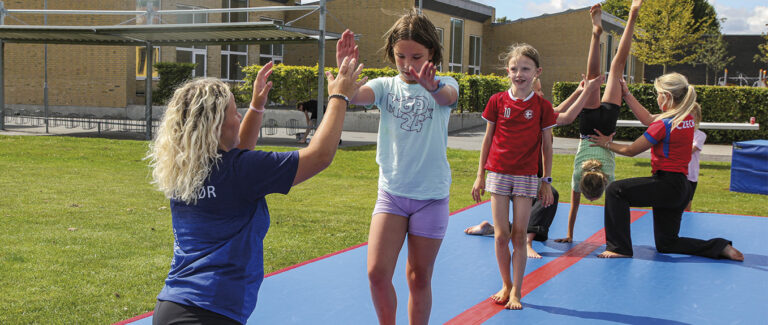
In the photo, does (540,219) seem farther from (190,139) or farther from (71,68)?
(71,68)

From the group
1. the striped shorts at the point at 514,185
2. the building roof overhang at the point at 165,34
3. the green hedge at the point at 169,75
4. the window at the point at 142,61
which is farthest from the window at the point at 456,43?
the striped shorts at the point at 514,185

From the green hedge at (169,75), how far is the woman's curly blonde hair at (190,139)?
28.0 metres

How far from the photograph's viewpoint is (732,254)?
6.73m

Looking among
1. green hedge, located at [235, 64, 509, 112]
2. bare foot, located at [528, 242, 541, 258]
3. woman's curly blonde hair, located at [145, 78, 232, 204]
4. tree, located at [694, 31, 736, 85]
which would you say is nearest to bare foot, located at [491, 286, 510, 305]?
bare foot, located at [528, 242, 541, 258]

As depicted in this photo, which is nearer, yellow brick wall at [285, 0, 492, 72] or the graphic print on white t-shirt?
the graphic print on white t-shirt

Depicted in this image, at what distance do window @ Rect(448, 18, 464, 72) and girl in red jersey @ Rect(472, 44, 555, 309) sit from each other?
104 ft

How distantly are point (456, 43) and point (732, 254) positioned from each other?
102ft

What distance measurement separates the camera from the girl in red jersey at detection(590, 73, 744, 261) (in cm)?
651

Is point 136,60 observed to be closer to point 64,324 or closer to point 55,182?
point 55,182

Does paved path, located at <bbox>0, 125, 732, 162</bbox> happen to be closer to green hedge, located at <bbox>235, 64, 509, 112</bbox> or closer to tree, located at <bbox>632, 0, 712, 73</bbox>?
green hedge, located at <bbox>235, 64, 509, 112</bbox>

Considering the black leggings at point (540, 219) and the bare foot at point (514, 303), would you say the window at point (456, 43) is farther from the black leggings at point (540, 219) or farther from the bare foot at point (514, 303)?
the bare foot at point (514, 303)

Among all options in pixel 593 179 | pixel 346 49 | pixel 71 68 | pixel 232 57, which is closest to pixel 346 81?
pixel 346 49

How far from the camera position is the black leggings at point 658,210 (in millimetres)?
6641

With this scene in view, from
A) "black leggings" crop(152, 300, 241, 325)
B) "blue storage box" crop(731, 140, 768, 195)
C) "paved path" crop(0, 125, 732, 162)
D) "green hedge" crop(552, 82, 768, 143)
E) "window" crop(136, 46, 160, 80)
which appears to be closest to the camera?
"black leggings" crop(152, 300, 241, 325)
